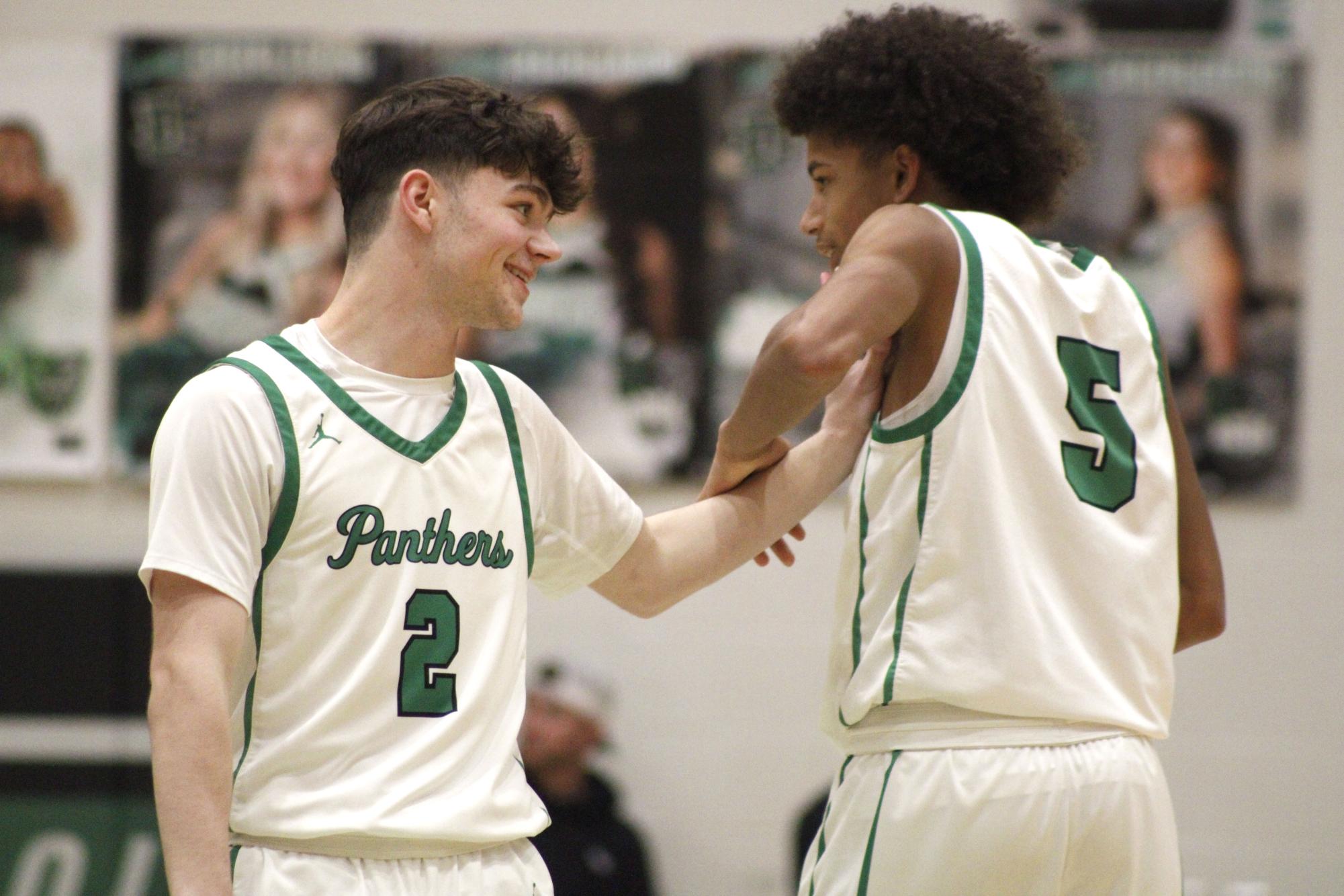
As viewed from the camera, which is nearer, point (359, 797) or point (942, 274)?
point (359, 797)

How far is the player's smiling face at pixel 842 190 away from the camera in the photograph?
2416 mm

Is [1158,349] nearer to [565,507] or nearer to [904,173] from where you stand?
[904,173]

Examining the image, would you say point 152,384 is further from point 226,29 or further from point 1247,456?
point 1247,456

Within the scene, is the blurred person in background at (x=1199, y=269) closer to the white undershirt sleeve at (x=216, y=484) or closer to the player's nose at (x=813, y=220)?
the player's nose at (x=813, y=220)

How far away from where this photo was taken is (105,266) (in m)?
5.42

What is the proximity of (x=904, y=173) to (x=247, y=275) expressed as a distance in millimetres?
3611

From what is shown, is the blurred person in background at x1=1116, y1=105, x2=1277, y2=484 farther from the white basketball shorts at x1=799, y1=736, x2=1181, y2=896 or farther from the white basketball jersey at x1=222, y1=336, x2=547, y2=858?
the white basketball jersey at x1=222, y1=336, x2=547, y2=858

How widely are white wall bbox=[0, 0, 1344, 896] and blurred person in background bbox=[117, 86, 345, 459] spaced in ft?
1.16

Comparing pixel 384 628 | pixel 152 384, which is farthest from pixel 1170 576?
pixel 152 384

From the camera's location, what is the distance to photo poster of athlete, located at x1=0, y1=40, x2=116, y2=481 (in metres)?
5.40

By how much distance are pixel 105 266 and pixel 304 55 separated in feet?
3.69

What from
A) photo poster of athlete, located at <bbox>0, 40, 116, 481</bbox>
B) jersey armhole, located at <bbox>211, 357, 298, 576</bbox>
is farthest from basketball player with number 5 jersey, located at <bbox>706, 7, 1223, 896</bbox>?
photo poster of athlete, located at <bbox>0, 40, 116, 481</bbox>

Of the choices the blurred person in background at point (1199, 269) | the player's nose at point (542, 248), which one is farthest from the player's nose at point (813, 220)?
the blurred person in background at point (1199, 269)

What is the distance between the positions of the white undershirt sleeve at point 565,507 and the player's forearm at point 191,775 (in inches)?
24.5
